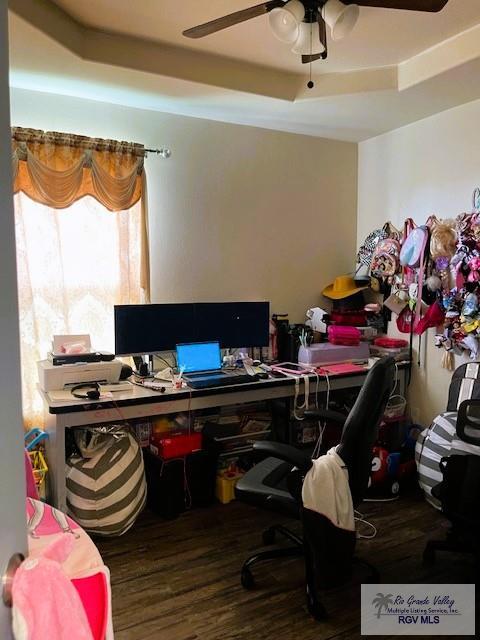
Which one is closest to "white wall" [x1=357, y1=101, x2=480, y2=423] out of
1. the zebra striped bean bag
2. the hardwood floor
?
the hardwood floor

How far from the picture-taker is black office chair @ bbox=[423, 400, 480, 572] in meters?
2.19

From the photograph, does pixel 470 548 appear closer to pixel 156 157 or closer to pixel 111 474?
pixel 111 474

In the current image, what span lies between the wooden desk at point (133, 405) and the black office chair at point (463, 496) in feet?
2.87

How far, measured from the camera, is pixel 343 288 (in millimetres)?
3539

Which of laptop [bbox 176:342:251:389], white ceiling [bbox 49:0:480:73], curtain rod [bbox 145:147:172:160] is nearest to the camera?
white ceiling [bbox 49:0:480:73]

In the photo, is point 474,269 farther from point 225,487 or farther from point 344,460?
point 225,487

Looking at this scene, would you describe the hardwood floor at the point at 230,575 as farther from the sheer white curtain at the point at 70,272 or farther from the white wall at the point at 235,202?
the white wall at the point at 235,202

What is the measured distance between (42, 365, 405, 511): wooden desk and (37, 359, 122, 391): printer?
0.09 m

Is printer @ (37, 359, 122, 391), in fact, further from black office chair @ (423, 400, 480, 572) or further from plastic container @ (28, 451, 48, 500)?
black office chair @ (423, 400, 480, 572)

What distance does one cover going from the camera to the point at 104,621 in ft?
2.74

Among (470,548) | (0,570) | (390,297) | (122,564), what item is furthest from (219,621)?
(390,297)

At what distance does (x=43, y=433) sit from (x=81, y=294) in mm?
825


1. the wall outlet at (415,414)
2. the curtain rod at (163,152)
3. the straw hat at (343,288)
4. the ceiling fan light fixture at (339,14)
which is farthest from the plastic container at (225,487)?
the ceiling fan light fixture at (339,14)

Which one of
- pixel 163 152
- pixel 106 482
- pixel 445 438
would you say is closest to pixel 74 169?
pixel 163 152
